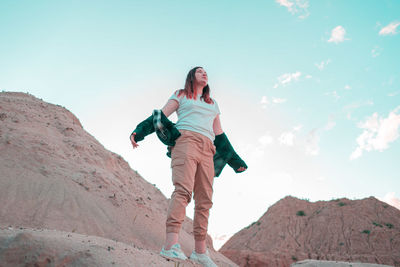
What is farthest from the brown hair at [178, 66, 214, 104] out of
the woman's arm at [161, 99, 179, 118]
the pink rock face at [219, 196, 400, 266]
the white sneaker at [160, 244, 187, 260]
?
the pink rock face at [219, 196, 400, 266]

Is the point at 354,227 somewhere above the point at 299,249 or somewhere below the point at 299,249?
above

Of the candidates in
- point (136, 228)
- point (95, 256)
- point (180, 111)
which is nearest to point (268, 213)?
point (136, 228)

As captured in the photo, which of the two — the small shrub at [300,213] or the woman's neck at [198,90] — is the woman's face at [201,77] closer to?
the woman's neck at [198,90]

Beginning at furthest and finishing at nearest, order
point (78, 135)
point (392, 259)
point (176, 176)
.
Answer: point (392, 259)
point (78, 135)
point (176, 176)

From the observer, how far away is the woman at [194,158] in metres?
2.84

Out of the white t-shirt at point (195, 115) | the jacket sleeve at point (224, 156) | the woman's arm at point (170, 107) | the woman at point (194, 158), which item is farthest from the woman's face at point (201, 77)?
the jacket sleeve at point (224, 156)

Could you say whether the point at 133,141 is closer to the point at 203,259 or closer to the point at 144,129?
the point at 144,129

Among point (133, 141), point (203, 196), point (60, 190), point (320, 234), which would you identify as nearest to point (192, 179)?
point (203, 196)

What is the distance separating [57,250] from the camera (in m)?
1.93

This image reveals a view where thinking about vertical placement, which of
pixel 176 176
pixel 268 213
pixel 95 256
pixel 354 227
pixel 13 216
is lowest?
pixel 95 256

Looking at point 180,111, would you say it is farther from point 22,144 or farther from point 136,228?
point 22,144

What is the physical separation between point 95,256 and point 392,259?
12.0 metres

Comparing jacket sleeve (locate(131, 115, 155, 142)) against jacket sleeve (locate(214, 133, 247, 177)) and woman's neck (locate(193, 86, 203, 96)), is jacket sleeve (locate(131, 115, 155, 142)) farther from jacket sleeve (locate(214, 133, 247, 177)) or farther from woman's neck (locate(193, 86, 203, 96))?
jacket sleeve (locate(214, 133, 247, 177))

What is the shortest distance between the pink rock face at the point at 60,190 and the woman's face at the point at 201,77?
6.17 feet
